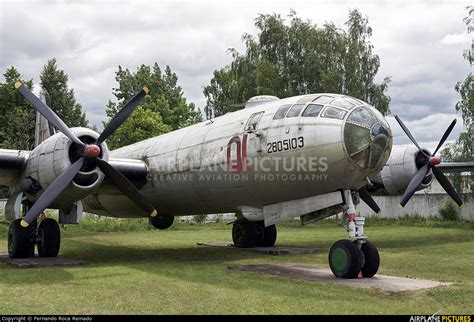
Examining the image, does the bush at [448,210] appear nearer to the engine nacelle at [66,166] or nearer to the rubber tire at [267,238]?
the rubber tire at [267,238]

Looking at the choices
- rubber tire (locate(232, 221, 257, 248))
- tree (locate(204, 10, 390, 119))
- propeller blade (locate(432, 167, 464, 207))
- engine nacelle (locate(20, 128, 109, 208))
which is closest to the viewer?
engine nacelle (locate(20, 128, 109, 208))

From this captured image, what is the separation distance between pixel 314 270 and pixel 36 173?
7.33 metres

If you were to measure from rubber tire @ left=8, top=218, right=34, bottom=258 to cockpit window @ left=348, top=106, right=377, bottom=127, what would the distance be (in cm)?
942

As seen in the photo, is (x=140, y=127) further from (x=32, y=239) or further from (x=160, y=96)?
(x=32, y=239)

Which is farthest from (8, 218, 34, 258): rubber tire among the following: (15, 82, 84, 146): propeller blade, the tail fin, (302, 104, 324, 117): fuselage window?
(302, 104, 324, 117): fuselage window

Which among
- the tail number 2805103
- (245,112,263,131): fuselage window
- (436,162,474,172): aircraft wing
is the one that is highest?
(245,112,263,131): fuselage window

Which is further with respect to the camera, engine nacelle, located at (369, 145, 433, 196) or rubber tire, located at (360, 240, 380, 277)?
engine nacelle, located at (369, 145, 433, 196)

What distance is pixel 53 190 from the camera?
472 inches

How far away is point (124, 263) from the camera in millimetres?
14164

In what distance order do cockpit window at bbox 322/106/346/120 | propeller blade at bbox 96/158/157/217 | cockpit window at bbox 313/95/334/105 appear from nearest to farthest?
1. cockpit window at bbox 322/106/346/120
2. cockpit window at bbox 313/95/334/105
3. propeller blade at bbox 96/158/157/217

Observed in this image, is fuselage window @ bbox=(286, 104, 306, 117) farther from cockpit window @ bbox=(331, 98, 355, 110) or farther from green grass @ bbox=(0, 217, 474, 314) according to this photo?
green grass @ bbox=(0, 217, 474, 314)

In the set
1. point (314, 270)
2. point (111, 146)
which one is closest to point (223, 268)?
point (314, 270)

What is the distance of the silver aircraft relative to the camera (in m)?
11.3

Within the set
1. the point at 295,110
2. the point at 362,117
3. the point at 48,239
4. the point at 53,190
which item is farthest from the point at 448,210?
the point at 53,190
